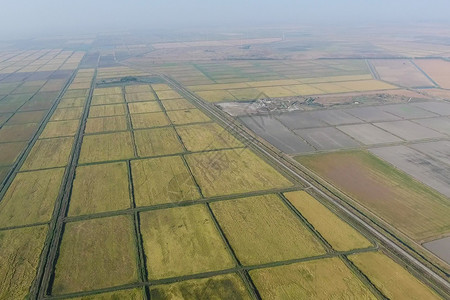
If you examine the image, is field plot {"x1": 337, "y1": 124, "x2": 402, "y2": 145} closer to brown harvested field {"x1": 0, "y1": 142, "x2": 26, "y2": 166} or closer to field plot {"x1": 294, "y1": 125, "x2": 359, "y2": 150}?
field plot {"x1": 294, "y1": 125, "x2": 359, "y2": 150}

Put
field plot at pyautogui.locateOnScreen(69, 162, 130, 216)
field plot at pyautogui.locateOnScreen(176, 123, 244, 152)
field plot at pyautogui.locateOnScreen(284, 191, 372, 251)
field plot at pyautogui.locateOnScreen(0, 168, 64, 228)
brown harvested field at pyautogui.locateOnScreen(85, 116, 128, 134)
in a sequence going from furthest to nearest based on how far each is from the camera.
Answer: brown harvested field at pyautogui.locateOnScreen(85, 116, 128, 134) → field plot at pyautogui.locateOnScreen(176, 123, 244, 152) → field plot at pyautogui.locateOnScreen(69, 162, 130, 216) → field plot at pyautogui.locateOnScreen(0, 168, 64, 228) → field plot at pyautogui.locateOnScreen(284, 191, 372, 251)

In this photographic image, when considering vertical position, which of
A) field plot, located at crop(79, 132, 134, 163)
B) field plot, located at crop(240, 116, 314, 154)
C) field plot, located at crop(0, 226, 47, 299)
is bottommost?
field plot, located at crop(240, 116, 314, 154)

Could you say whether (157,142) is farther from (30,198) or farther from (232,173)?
(30,198)

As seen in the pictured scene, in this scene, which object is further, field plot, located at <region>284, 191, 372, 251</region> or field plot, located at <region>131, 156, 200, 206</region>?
field plot, located at <region>131, 156, 200, 206</region>

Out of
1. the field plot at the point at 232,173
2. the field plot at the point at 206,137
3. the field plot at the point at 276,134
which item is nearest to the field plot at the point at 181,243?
the field plot at the point at 232,173

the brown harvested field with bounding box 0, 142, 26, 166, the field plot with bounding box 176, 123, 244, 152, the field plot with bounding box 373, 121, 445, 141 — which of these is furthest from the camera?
the field plot with bounding box 373, 121, 445, 141

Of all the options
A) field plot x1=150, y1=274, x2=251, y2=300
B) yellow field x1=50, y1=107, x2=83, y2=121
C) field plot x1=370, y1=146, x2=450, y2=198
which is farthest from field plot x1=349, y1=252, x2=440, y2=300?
yellow field x1=50, y1=107, x2=83, y2=121
